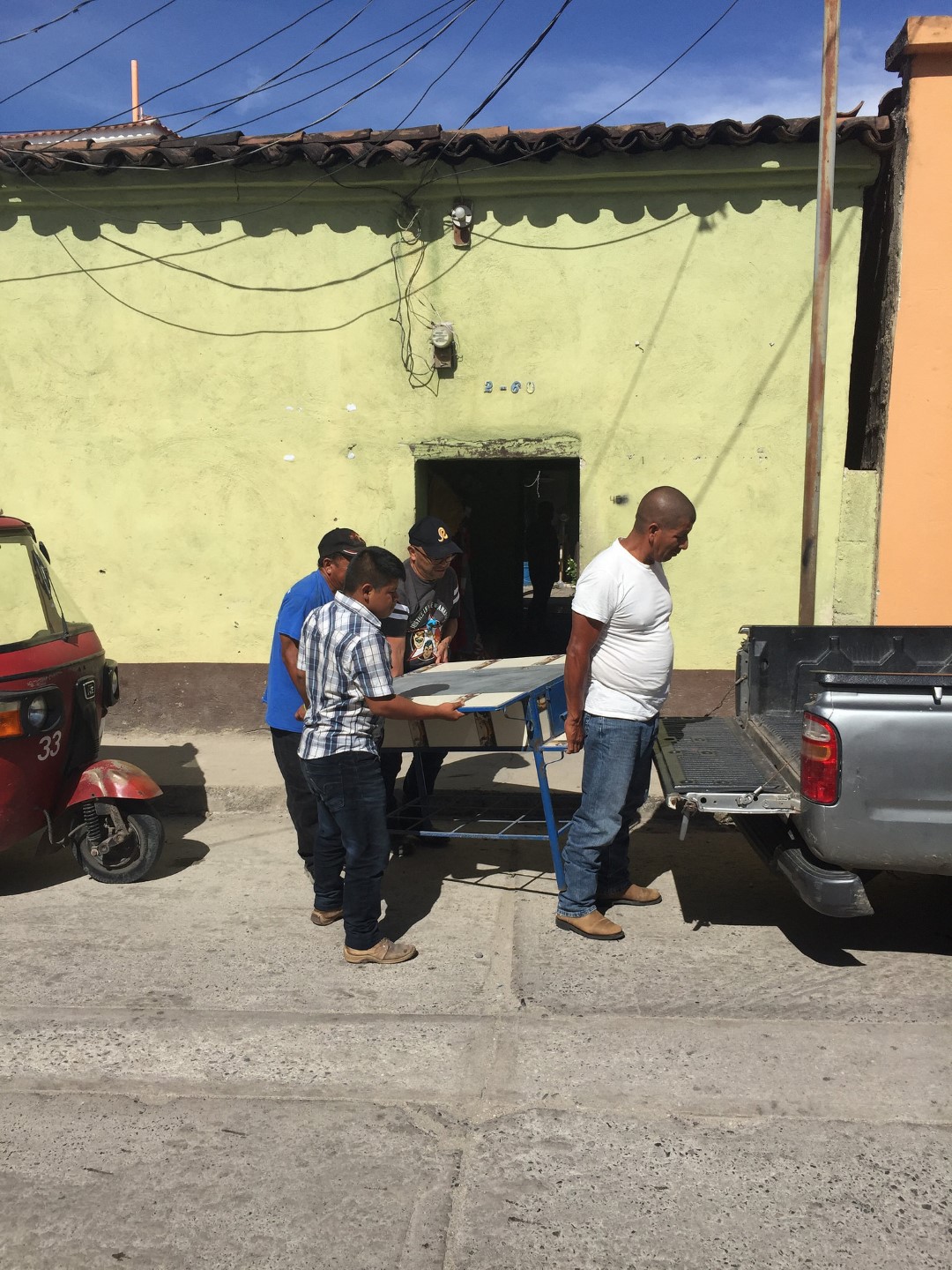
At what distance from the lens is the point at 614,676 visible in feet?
14.5

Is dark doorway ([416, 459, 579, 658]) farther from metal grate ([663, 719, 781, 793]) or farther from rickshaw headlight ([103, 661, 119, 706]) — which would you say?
metal grate ([663, 719, 781, 793])

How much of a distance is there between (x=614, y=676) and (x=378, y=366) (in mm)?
4681

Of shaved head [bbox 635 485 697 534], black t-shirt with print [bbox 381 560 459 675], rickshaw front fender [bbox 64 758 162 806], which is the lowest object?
rickshaw front fender [bbox 64 758 162 806]

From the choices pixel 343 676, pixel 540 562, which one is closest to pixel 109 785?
pixel 343 676

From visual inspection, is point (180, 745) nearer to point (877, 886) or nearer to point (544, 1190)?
point (877, 886)

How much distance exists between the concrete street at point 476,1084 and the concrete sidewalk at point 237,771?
A: 5.23 feet

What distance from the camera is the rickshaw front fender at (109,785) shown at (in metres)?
5.21

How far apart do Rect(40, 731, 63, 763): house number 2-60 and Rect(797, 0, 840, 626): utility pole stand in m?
4.58

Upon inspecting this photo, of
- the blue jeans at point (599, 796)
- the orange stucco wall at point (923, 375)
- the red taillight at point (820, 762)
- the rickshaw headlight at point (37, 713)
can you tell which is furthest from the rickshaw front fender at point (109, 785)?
the orange stucco wall at point (923, 375)

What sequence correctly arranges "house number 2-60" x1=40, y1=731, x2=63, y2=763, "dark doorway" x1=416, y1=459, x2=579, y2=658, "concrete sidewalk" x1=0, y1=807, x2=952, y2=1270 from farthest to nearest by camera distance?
1. "dark doorway" x1=416, y1=459, x2=579, y2=658
2. "house number 2-60" x1=40, y1=731, x2=63, y2=763
3. "concrete sidewalk" x1=0, y1=807, x2=952, y2=1270

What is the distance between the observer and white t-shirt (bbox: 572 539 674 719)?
14.3 feet

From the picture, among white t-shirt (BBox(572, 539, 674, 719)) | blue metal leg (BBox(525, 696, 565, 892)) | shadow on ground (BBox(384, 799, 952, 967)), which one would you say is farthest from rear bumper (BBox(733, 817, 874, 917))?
blue metal leg (BBox(525, 696, 565, 892))

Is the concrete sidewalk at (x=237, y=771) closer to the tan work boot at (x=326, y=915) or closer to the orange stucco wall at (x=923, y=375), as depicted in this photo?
the tan work boot at (x=326, y=915)

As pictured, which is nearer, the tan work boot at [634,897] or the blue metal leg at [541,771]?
the blue metal leg at [541,771]
